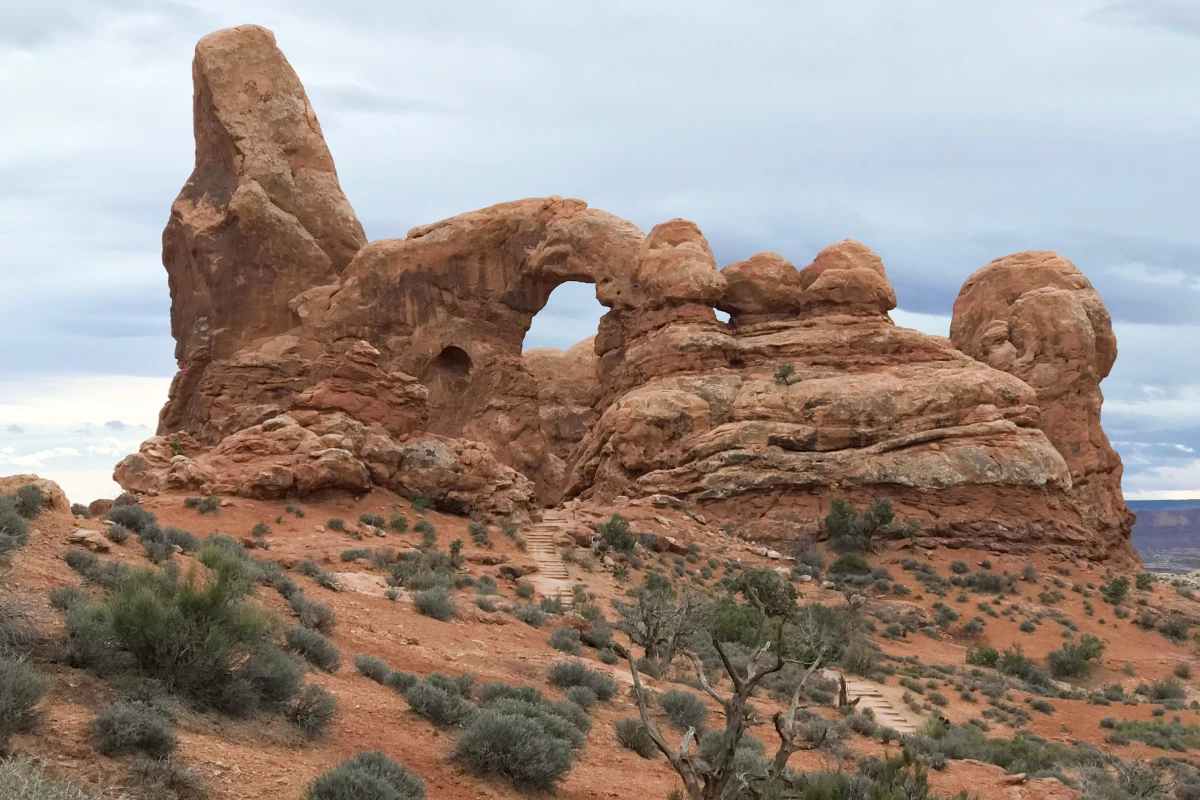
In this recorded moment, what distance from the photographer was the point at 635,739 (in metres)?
10.1

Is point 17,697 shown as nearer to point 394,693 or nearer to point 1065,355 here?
point 394,693

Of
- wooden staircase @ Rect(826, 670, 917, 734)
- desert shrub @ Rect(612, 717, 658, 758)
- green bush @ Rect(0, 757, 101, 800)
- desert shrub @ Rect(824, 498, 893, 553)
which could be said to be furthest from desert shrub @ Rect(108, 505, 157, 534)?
desert shrub @ Rect(824, 498, 893, 553)

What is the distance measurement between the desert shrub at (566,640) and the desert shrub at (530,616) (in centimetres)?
79

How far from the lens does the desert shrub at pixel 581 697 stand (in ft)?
37.1

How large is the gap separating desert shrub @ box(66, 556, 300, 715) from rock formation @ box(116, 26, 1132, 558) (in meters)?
24.6

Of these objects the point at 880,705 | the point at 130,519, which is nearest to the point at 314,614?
the point at 130,519

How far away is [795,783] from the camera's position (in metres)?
8.47

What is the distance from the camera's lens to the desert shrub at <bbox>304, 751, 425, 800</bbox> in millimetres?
6125

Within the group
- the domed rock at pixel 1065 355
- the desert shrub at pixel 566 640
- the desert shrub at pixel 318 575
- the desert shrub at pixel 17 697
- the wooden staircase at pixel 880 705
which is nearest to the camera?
the desert shrub at pixel 17 697

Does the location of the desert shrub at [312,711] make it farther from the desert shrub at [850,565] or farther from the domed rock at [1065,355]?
the domed rock at [1065,355]

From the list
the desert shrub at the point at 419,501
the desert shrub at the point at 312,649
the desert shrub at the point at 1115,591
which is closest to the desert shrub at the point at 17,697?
the desert shrub at the point at 312,649

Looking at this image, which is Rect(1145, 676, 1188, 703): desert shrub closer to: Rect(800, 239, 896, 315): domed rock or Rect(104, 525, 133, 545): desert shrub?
Rect(800, 239, 896, 315): domed rock

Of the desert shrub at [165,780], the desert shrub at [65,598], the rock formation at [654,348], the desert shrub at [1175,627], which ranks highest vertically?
the rock formation at [654,348]

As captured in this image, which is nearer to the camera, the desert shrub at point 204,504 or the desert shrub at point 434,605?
the desert shrub at point 434,605
